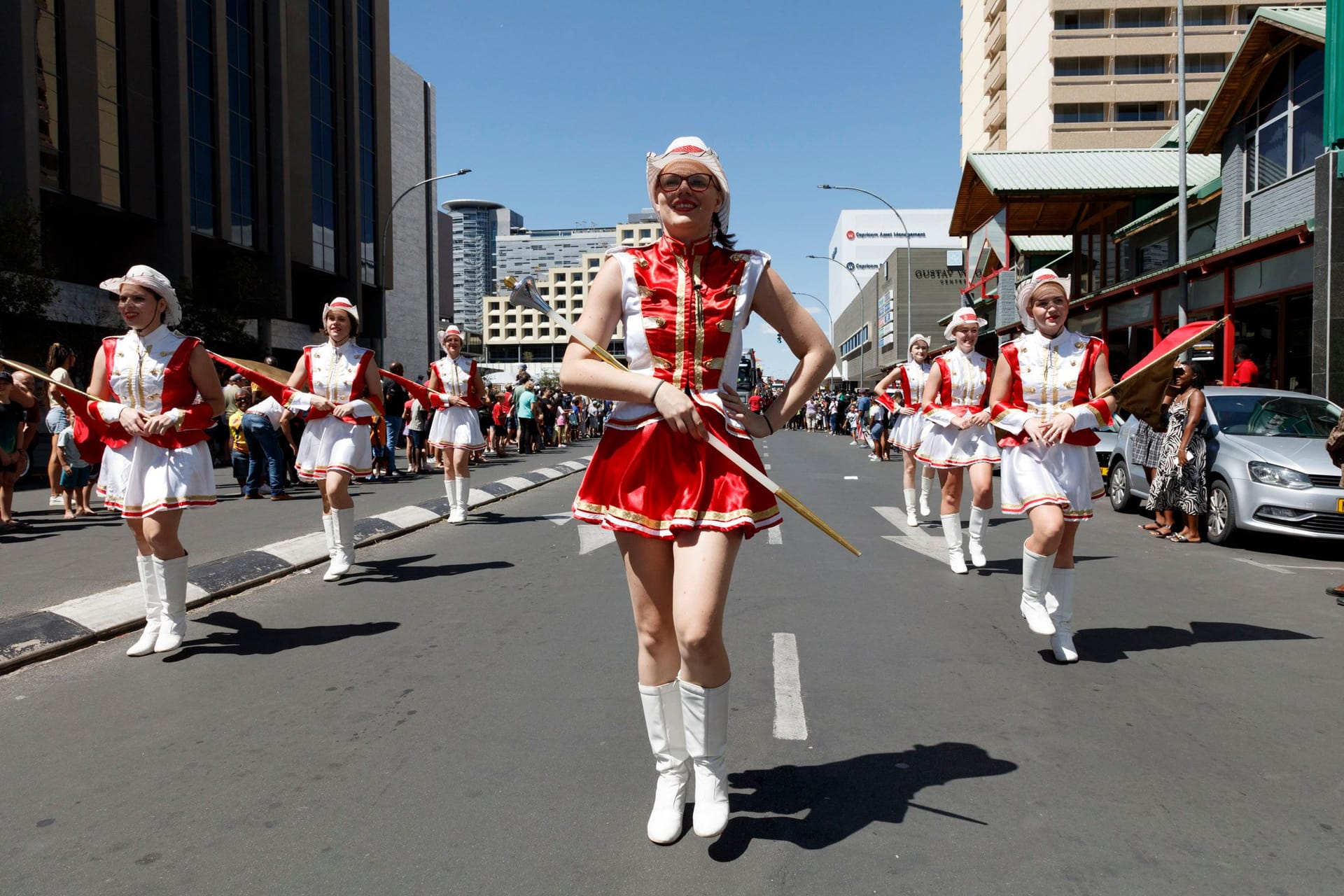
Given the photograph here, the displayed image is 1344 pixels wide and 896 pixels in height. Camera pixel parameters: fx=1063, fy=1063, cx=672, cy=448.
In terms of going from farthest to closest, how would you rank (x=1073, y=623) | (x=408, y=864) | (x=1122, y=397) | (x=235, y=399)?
(x=235, y=399) → (x=1073, y=623) → (x=1122, y=397) → (x=408, y=864)

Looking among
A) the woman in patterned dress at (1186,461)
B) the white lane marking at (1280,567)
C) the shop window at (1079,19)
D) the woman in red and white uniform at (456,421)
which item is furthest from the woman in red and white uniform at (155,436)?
the shop window at (1079,19)

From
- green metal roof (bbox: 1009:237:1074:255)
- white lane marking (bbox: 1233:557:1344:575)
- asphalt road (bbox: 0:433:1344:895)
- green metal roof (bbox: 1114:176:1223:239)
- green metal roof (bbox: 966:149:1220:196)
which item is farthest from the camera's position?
green metal roof (bbox: 1009:237:1074:255)

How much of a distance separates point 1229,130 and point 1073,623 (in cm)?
2055

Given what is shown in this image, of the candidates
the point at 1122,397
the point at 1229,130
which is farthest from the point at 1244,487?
the point at 1229,130

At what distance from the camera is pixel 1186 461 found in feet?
34.3

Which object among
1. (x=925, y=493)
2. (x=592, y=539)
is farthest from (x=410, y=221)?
(x=592, y=539)

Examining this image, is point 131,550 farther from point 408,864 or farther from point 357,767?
point 408,864

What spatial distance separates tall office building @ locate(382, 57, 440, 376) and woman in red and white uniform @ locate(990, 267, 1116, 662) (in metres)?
51.6

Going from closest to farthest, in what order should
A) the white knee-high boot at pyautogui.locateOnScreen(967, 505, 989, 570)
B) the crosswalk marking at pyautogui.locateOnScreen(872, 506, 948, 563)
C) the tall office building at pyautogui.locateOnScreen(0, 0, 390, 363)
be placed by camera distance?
the white knee-high boot at pyautogui.locateOnScreen(967, 505, 989, 570), the crosswalk marking at pyautogui.locateOnScreen(872, 506, 948, 563), the tall office building at pyautogui.locateOnScreen(0, 0, 390, 363)

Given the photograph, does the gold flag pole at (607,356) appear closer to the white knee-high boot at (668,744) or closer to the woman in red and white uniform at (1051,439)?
the white knee-high boot at (668,744)

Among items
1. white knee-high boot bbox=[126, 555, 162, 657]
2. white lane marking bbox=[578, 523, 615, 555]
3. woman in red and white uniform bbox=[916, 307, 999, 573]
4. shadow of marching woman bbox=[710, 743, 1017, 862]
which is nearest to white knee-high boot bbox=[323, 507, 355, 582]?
white lane marking bbox=[578, 523, 615, 555]

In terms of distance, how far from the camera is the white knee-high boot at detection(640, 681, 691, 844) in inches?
129

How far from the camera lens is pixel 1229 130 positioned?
22891mm

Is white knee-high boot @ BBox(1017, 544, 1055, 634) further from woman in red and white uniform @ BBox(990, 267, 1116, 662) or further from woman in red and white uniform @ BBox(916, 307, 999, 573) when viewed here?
woman in red and white uniform @ BBox(916, 307, 999, 573)
